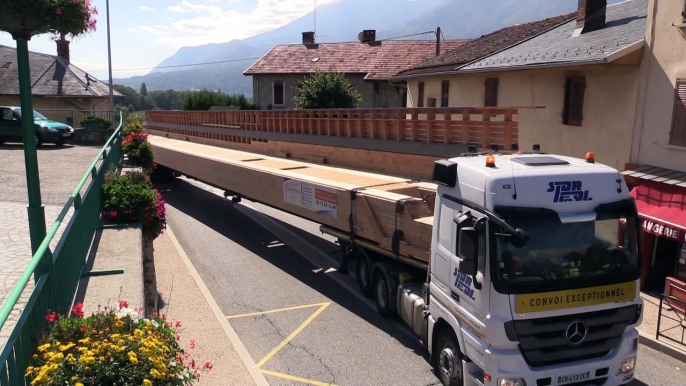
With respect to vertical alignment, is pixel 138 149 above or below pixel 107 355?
above

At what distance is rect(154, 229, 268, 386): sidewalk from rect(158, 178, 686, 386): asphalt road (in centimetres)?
21

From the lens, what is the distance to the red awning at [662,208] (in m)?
12.1

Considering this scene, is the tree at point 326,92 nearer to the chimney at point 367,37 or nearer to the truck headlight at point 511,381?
the chimney at point 367,37

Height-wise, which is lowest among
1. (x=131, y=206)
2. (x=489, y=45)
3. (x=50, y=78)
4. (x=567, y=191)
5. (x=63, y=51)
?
(x=131, y=206)

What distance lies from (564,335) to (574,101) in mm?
11838

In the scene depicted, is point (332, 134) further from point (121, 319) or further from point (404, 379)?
point (121, 319)

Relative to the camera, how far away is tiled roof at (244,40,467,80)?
141 feet

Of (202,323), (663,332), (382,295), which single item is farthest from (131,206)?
(663,332)

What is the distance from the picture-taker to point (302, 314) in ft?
34.7

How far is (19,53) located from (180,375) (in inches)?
149

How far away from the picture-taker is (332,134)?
66.5 feet

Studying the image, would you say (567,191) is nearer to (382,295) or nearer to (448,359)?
(448,359)

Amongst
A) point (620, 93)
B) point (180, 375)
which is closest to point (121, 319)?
point (180, 375)

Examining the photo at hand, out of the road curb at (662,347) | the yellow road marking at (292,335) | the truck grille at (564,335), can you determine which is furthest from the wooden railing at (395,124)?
the truck grille at (564,335)
